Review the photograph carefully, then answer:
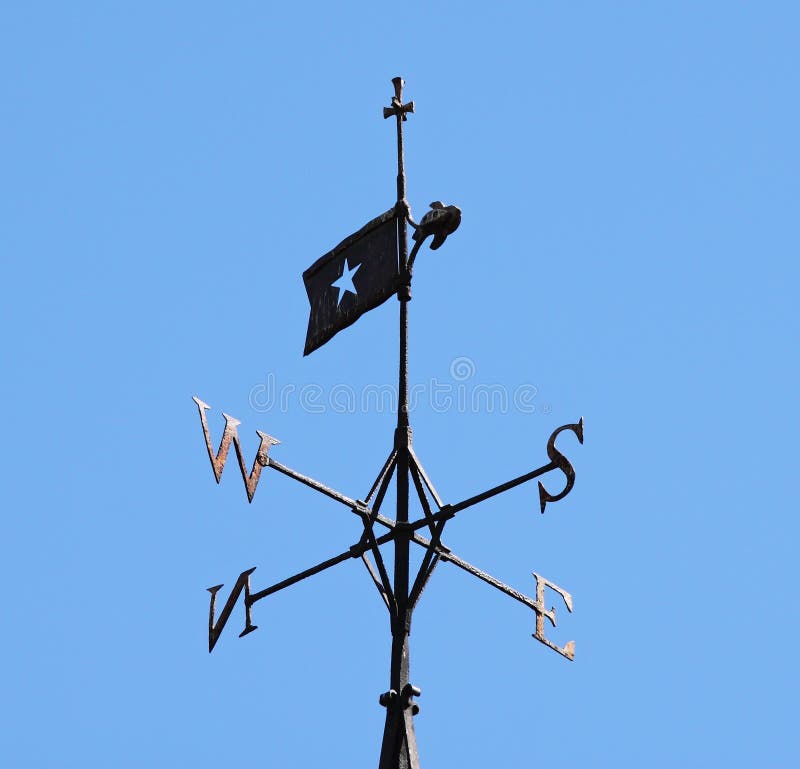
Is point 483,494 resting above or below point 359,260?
below

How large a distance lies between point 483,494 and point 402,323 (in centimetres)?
87

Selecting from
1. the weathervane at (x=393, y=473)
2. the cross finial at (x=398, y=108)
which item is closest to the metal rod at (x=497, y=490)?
the weathervane at (x=393, y=473)

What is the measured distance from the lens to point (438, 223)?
569 centimetres

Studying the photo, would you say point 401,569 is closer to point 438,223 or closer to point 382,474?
point 382,474

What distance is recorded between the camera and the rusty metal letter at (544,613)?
6094 millimetres

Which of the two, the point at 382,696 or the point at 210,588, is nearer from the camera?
the point at 382,696

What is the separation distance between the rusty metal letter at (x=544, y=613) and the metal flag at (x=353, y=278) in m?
1.47

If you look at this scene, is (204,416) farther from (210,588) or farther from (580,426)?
(580,426)

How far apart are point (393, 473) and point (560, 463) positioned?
679 mm

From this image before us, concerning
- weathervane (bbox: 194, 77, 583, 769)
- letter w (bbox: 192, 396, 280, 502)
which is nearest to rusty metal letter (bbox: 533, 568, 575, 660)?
weathervane (bbox: 194, 77, 583, 769)

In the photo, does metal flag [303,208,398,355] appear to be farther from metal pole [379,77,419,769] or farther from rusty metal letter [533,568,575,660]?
rusty metal letter [533,568,575,660]

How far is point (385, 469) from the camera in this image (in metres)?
5.60

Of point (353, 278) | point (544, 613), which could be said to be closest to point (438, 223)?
point (353, 278)

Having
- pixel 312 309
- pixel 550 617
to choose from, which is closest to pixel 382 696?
pixel 550 617
